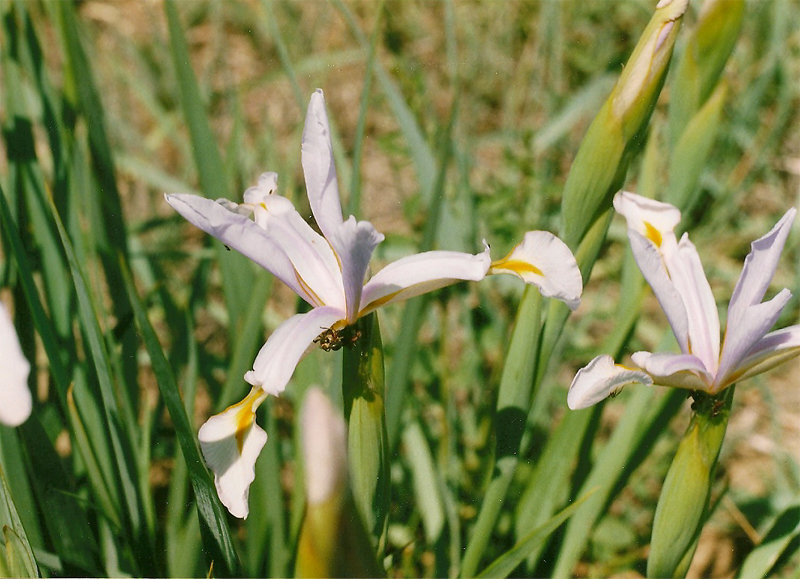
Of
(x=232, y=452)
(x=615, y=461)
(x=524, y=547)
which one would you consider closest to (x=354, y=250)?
(x=232, y=452)

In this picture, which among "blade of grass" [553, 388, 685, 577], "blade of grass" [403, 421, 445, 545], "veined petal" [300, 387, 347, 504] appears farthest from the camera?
"blade of grass" [403, 421, 445, 545]

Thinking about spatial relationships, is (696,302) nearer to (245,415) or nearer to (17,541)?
(245,415)

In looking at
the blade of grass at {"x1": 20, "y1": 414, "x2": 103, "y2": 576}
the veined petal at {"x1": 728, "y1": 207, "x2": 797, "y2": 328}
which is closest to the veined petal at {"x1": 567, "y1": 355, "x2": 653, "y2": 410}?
the veined petal at {"x1": 728, "y1": 207, "x2": 797, "y2": 328}

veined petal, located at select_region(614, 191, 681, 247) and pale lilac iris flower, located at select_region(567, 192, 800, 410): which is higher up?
veined petal, located at select_region(614, 191, 681, 247)

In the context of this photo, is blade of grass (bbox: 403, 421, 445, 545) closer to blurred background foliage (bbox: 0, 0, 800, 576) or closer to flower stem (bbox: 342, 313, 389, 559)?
blurred background foliage (bbox: 0, 0, 800, 576)

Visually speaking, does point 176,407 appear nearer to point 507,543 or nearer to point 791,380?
point 507,543

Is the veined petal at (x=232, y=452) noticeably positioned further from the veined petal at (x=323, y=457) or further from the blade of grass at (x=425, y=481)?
the blade of grass at (x=425, y=481)

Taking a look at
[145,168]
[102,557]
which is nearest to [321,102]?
[102,557]
